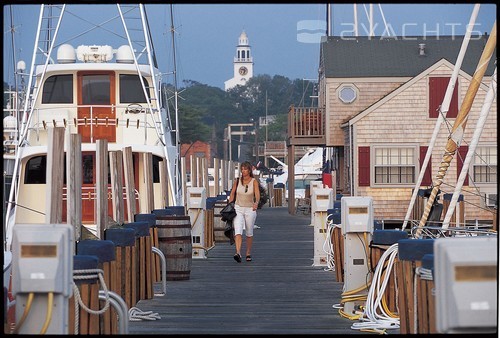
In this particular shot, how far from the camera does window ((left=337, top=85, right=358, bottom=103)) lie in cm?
3984

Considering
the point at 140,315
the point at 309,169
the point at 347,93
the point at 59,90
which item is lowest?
the point at 140,315

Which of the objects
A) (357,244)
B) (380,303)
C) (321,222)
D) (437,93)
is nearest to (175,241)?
(321,222)

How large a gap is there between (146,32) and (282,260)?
936 cm

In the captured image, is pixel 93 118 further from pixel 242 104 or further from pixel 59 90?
pixel 242 104

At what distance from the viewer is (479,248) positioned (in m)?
6.45

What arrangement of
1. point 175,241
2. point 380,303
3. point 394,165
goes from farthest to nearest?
point 394,165, point 175,241, point 380,303

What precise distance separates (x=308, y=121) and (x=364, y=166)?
6.97 meters

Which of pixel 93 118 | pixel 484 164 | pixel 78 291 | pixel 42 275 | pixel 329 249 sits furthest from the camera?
pixel 484 164

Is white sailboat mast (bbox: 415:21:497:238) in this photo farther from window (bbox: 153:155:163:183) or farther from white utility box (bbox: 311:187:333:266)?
window (bbox: 153:155:163:183)

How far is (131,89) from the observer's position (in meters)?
29.7

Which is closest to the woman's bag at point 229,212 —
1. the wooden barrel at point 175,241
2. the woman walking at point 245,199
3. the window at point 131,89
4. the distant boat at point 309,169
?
the woman walking at point 245,199

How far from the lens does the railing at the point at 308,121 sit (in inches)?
1662

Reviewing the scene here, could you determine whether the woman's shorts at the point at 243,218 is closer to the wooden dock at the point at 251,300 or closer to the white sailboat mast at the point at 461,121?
the wooden dock at the point at 251,300

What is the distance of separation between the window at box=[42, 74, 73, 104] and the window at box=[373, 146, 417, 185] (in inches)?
436
